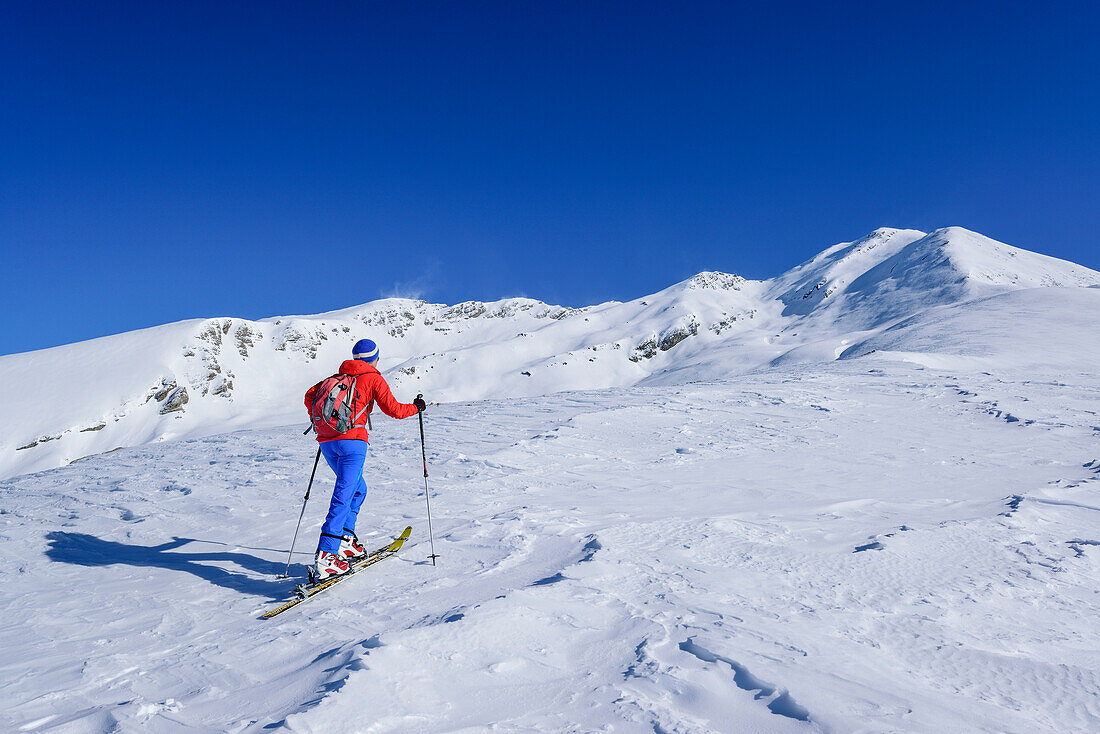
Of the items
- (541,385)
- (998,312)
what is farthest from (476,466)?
(541,385)

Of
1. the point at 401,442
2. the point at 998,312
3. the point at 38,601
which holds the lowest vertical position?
the point at 38,601

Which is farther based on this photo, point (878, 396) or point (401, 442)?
point (878, 396)

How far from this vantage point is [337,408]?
5.69 metres

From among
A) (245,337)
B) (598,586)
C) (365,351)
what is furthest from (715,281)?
(598,586)

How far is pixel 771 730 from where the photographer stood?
2.71 metres

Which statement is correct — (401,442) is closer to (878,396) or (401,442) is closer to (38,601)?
(38,601)

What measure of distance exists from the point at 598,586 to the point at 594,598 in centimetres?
24

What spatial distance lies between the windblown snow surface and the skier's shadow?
0.14 feet

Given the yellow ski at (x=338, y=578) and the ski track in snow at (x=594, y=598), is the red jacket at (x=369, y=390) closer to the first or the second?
the yellow ski at (x=338, y=578)

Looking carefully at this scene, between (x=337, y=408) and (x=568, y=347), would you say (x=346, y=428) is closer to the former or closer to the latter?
(x=337, y=408)

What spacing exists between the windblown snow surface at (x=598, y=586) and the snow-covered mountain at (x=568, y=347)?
94.8 ft

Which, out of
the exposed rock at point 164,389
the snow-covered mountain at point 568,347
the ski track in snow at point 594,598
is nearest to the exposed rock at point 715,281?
the snow-covered mountain at point 568,347

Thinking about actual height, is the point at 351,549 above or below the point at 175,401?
below

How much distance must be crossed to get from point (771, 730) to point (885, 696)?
721 millimetres
